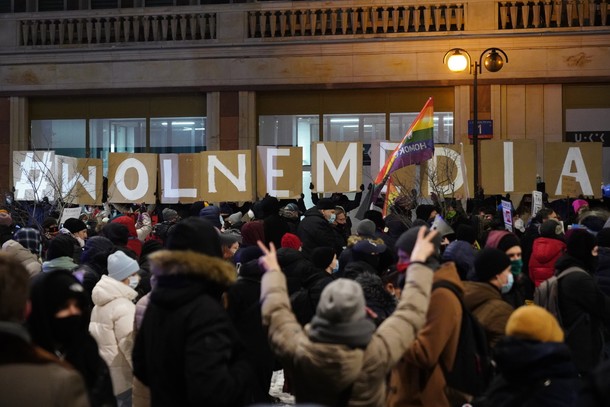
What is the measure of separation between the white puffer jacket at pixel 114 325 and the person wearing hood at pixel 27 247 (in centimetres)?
162

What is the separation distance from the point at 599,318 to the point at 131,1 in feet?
65.9

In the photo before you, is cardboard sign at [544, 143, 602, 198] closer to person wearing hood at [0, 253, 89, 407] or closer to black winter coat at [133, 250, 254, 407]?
black winter coat at [133, 250, 254, 407]

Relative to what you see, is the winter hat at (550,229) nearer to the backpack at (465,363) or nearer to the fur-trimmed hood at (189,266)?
the backpack at (465,363)

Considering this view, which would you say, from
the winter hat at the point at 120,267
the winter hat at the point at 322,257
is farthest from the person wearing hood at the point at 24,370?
the winter hat at the point at 322,257

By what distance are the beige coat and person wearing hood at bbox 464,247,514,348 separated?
3.90 feet

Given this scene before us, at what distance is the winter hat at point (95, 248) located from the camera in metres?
9.38

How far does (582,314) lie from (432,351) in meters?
2.89

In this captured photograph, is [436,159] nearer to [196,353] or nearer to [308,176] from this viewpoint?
[308,176]

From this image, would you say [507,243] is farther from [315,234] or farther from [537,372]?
[315,234]

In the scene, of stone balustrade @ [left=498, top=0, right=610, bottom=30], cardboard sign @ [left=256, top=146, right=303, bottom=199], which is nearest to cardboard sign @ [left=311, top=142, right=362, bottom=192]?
cardboard sign @ [left=256, top=146, right=303, bottom=199]

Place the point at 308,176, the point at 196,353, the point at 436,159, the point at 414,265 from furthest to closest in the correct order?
1. the point at 308,176
2. the point at 436,159
3. the point at 414,265
4. the point at 196,353

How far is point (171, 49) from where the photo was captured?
23.9 metres

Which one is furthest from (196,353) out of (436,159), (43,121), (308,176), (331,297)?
(43,121)

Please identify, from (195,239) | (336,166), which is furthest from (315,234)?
(195,239)
